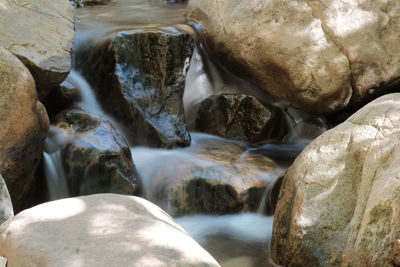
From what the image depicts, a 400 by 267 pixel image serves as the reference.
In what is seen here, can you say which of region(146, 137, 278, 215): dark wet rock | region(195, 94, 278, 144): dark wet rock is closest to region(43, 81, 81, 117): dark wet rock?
region(146, 137, 278, 215): dark wet rock

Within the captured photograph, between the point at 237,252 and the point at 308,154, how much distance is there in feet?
3.64

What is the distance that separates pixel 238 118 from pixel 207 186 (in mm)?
1692

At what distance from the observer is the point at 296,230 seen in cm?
410

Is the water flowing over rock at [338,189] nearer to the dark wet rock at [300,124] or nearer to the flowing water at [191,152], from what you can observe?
the flowing water at [191,152]

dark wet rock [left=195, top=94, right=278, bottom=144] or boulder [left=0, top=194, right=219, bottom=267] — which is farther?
dark wet rock [left=195, top=94, right=278, bottom=144]

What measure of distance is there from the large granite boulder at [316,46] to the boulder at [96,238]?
399cm

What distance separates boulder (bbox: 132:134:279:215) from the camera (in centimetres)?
544

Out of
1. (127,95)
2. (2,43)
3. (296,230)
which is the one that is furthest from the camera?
(127,95)

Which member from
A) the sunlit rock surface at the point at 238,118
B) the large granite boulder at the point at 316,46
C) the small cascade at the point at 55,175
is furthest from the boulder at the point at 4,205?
the large granite boulder at the point at 316,46

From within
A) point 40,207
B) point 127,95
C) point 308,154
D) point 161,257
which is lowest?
point 127,95

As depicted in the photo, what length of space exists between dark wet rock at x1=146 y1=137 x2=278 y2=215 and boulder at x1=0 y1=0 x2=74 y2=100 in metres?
1.49

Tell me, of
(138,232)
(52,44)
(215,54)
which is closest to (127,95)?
(52,44)

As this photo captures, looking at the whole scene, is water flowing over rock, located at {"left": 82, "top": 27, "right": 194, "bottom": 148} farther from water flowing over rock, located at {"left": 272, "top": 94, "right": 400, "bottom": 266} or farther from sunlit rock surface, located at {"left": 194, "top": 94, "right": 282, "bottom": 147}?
water flowing over rock, located at {"left": 272, "top": 94, "right": 400, "bottom": 266}

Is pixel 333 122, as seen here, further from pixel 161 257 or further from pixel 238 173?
pixel 161 257
